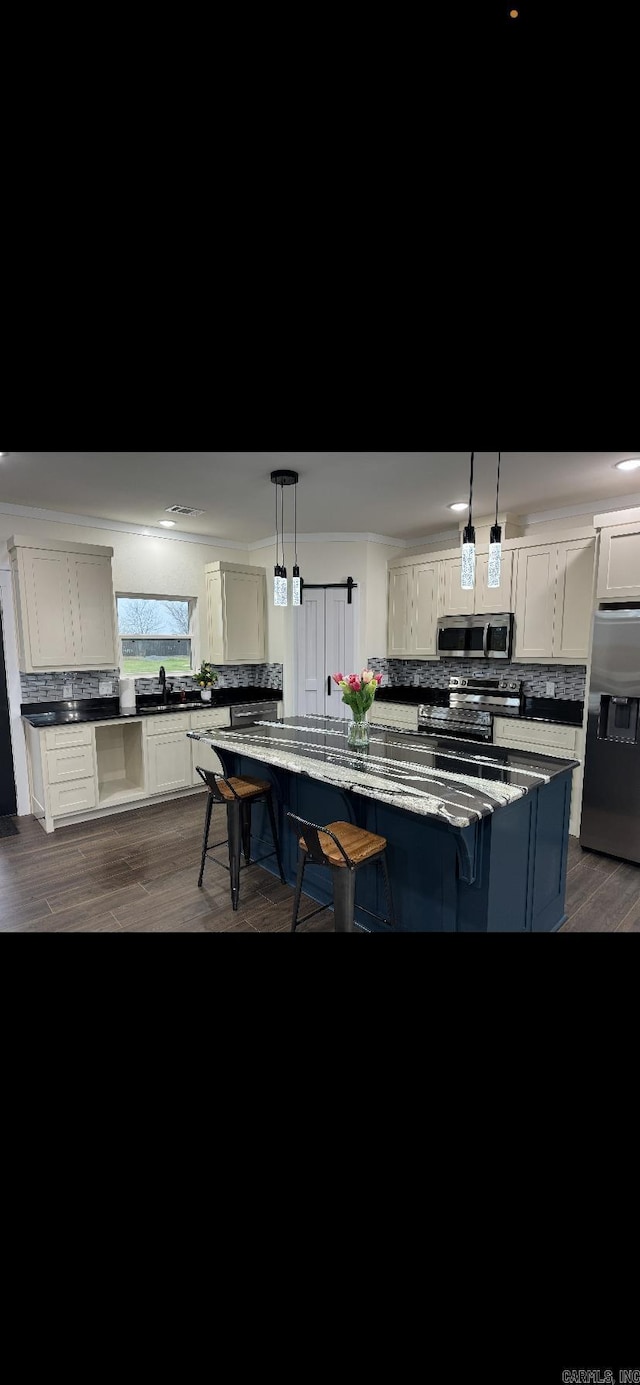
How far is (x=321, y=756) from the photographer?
99.4 inches

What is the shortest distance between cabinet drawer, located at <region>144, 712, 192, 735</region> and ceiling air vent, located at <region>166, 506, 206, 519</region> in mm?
1780

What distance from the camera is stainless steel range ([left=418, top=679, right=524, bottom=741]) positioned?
4320 mm

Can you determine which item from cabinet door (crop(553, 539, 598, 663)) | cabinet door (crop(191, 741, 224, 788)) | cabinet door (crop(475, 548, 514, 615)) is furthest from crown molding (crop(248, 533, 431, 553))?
cabinet door (crop(191, 741, 224, 788))

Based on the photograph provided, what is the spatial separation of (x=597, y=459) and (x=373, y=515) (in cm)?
185

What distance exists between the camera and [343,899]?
2.13 meters

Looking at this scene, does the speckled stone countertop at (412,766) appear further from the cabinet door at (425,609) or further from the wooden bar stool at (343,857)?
the cabinet door at (425,609)

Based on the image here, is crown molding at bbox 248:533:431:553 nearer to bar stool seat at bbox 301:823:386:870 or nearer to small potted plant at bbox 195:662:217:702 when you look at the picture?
small potted plant at bbox 195:662:217:702

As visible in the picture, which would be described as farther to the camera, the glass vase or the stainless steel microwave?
the stainless steel microwave

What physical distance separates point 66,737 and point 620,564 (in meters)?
4.26

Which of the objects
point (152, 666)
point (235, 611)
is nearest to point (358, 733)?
point (235, 611)

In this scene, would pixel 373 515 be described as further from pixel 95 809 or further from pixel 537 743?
pixel 95 809
